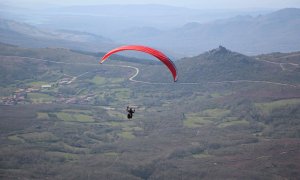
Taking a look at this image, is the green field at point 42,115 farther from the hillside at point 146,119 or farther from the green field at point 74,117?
the green field at point 74,117

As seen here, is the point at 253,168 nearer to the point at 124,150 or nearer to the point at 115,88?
the point at 124,150

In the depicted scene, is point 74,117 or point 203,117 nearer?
point 74,117

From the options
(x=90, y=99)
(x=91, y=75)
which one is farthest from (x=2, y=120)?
(x=91, y=75)

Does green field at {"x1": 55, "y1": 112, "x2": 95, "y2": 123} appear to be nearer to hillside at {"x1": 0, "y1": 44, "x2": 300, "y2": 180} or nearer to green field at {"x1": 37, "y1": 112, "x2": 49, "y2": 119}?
hillside at {"x1": 0, "y1": 44, "x2": 300, "y2": 180}

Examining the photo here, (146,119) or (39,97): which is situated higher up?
(39,97)

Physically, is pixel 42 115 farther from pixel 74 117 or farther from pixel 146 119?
pixel 146 119

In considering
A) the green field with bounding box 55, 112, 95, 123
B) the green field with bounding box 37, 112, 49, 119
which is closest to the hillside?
the green field with bounding box 55, 112, 95, 123

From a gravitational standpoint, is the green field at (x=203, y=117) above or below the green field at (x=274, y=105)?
below

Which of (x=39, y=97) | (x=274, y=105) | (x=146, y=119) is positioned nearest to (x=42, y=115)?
(x=146, y=119)

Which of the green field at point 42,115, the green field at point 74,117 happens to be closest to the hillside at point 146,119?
the green field at point 74,117
